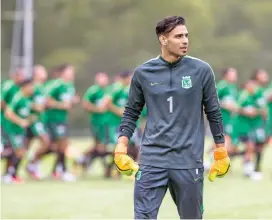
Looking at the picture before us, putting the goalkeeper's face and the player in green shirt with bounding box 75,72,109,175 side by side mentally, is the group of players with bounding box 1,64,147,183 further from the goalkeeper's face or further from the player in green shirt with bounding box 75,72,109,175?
→ the goalkeeper's face

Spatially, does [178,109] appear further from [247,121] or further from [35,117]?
[247,121]

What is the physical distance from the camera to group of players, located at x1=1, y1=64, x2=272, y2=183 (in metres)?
17.1

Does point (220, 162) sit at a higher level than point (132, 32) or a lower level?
lower

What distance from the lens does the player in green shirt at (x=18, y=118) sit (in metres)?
17.0

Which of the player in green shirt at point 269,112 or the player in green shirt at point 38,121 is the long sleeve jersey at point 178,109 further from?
the player in green shirt at point 269,112

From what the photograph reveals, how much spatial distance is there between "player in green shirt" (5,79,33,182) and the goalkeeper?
9.57m

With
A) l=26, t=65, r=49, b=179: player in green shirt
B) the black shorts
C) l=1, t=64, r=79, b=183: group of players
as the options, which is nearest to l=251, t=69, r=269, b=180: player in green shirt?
l=1, t=64, r=79, b=183: group of players

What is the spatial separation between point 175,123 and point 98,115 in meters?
10.7

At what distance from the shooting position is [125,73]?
1781 centimetres

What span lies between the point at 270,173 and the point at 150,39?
26.0 meters

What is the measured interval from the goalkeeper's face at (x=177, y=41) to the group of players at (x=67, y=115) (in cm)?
957

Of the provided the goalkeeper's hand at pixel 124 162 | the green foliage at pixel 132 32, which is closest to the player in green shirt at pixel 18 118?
the goalkeeper's hand at pixel 124 162

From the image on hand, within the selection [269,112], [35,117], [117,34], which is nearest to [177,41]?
[35,117]

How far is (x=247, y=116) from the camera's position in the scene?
18078mm
